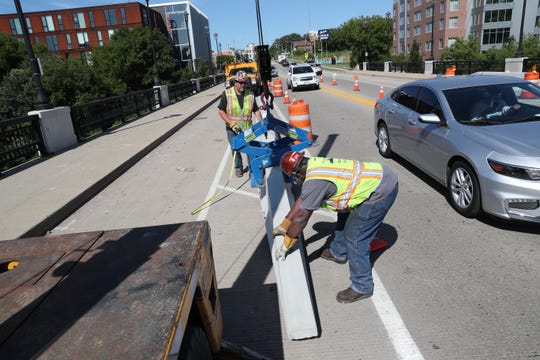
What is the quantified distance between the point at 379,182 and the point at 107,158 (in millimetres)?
8539

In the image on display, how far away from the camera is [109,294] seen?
6.30ft

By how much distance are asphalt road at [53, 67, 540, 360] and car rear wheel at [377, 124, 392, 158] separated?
0.96 metres

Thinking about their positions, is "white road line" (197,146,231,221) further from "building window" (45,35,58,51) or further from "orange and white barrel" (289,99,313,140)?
"building window" (45,35,58,51)

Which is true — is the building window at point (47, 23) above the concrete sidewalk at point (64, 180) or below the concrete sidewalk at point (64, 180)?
above

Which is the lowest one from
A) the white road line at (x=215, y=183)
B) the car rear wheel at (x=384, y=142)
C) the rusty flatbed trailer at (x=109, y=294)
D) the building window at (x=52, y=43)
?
the white road line at (x=215, y=183)

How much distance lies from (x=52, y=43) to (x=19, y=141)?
77807 millimetres

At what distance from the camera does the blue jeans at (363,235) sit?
3.54 m

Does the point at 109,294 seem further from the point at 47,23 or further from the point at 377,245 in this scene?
the point at 47,23

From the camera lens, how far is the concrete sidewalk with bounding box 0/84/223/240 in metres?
6.23

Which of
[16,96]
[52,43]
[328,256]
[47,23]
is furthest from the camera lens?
[52,43]

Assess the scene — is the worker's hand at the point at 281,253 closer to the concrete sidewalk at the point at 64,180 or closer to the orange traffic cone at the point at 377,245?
the orange traffic cone at the point at 377,245

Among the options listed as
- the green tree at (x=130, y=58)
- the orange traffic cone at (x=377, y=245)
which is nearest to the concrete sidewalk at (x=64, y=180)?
the orange traffic cone at (x=377, y=245)

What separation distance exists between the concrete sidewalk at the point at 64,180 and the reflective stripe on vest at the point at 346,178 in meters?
4.55

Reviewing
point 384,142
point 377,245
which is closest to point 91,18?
point 384,142
